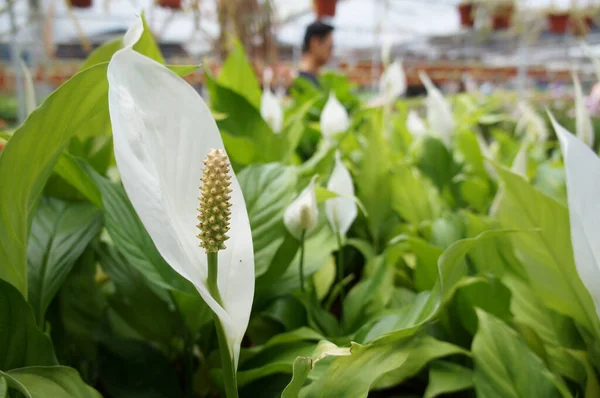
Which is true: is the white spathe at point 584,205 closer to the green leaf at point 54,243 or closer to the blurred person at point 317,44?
the green leaf at point 54,243

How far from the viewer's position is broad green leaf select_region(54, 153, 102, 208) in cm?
30

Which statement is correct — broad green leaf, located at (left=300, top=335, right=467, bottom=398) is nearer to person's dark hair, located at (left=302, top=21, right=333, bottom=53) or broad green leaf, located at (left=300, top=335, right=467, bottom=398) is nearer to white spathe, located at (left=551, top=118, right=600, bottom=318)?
white spathe, located at (left=551, top=118, right=600, bottom=318)

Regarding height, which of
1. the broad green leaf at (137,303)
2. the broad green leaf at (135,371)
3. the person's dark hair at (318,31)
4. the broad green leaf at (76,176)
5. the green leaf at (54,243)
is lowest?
the broad green leaf at (135,371)

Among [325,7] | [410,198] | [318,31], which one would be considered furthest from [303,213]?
[325,7]

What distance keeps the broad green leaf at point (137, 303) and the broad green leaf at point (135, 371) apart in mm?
25

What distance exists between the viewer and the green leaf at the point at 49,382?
0.70 feet

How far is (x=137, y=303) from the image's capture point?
0.35 meters

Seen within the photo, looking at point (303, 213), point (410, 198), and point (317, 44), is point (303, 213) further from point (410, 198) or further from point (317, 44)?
point (317, 44)

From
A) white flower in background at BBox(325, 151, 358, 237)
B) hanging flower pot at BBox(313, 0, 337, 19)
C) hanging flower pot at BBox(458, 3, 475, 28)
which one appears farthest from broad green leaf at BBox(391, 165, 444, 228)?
hanging flower pot at BBox(458, 3, 475, 28)

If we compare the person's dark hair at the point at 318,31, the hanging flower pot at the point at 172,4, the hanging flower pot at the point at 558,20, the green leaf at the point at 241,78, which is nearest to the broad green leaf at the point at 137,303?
the green leaf at the point at 241,78

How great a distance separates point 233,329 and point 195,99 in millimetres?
98

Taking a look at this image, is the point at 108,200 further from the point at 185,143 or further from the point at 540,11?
the point at 540,11

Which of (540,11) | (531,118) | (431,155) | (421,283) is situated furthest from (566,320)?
(540,11)

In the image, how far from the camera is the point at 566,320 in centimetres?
35
